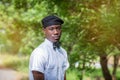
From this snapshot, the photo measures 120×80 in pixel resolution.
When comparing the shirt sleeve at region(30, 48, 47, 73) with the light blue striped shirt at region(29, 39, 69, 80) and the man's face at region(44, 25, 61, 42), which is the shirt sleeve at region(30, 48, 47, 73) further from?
the man's face at region(44, 25, 61, 42)

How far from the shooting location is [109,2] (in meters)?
9.90

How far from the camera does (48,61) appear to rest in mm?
4750

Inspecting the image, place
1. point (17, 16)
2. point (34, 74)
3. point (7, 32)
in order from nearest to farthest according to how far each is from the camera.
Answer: point (34, 74) → point (17, 16) → point (7, 32)

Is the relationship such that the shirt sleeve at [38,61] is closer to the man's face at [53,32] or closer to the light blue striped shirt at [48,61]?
the light blue striped shirt at [48,61]

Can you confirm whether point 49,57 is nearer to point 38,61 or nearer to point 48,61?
point 48,61

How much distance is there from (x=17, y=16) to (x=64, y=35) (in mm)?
10458

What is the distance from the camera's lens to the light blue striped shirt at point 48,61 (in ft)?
15.3

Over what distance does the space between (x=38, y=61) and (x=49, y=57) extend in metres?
0.15

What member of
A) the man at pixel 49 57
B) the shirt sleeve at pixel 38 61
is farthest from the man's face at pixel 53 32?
the shirt sleeve at pixel 38 61

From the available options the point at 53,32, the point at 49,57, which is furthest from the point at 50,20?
the point at 49,57

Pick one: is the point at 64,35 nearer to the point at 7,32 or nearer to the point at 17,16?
the point at 17,16

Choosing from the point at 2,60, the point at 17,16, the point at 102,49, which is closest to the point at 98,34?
the point at 102,49

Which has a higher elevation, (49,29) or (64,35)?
(49,29)

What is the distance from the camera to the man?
469cm
